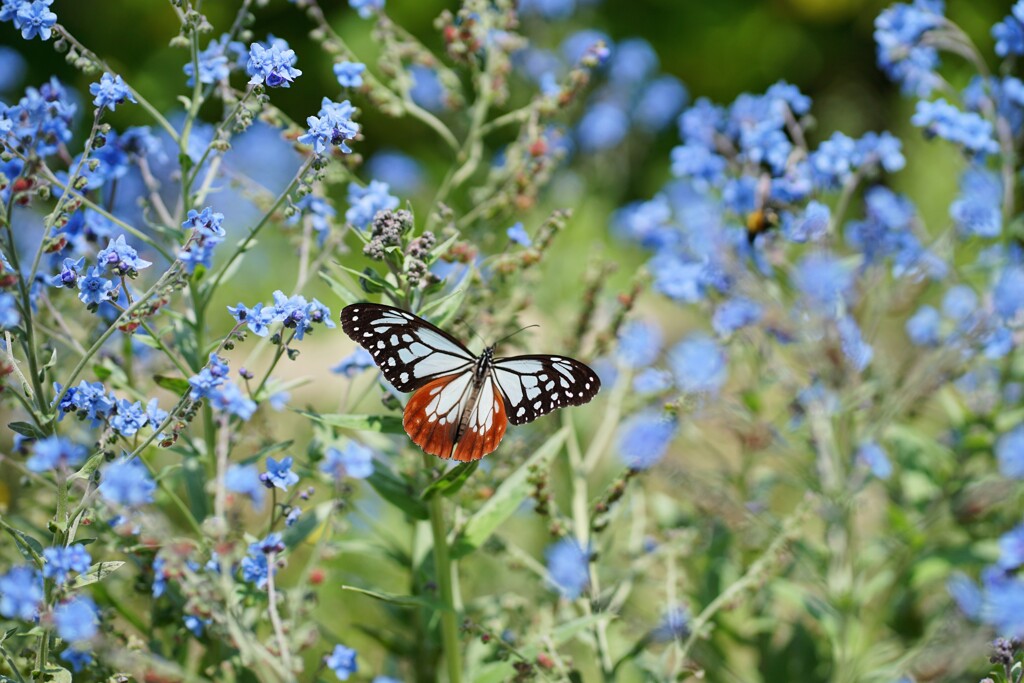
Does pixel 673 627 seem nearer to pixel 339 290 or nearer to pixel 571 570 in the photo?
pixel 571 570

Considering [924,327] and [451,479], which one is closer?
[451,479]

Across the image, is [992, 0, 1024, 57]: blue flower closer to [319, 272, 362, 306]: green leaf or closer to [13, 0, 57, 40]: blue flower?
[319, 272, 362, 306]: green leaf

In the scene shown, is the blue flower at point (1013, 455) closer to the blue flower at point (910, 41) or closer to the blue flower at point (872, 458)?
the blue flower at point (872, 458)

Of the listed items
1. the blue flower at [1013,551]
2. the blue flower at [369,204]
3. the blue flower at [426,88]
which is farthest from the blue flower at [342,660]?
the blue flower at [426,88]

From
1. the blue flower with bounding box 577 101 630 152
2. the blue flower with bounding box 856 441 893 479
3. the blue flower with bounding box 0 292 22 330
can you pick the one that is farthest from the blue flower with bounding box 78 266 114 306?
the blue flower with bounding box 577 101 630 152

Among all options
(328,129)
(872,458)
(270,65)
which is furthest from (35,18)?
(872,458)
